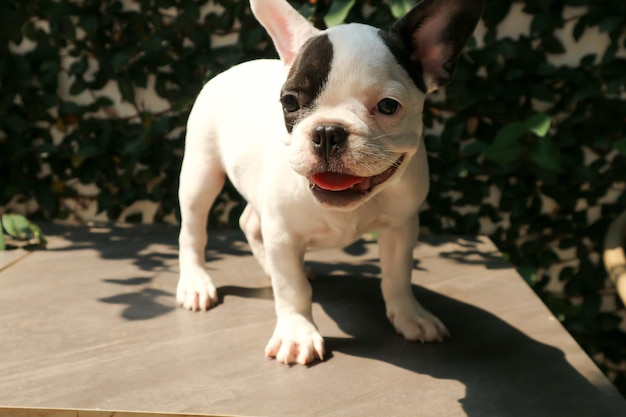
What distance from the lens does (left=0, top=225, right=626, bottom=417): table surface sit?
1932mm

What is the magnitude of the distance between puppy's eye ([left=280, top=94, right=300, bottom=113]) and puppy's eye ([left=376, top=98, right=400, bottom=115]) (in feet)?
0.72

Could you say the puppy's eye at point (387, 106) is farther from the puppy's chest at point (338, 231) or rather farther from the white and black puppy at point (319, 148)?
the puppy's chest at point (338, 231)

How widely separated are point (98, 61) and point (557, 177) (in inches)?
105

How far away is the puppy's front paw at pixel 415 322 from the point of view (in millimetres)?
2348

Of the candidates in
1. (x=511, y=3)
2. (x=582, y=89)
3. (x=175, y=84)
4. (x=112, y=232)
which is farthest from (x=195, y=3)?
(x=582, y=89)

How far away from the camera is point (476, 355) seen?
7.38ft

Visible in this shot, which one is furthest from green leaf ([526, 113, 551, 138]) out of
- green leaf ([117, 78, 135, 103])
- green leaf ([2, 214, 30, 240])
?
green leaf ([2, 214, 30, 240])

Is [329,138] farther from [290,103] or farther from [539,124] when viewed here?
[539,124]

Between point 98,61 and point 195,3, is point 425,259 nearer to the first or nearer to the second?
point 195,3

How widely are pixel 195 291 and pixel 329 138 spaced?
112cm

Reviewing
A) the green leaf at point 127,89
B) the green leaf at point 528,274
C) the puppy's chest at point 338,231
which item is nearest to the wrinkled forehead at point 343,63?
the puppy's chest at point 338,231

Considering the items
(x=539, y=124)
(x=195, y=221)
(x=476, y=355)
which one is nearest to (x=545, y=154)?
(x=539, y=124)

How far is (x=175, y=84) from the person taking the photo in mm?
3998

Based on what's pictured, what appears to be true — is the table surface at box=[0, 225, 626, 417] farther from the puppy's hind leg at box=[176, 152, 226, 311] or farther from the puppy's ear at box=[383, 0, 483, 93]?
the puppy's ear at box=[383, 0, 483, 93]
